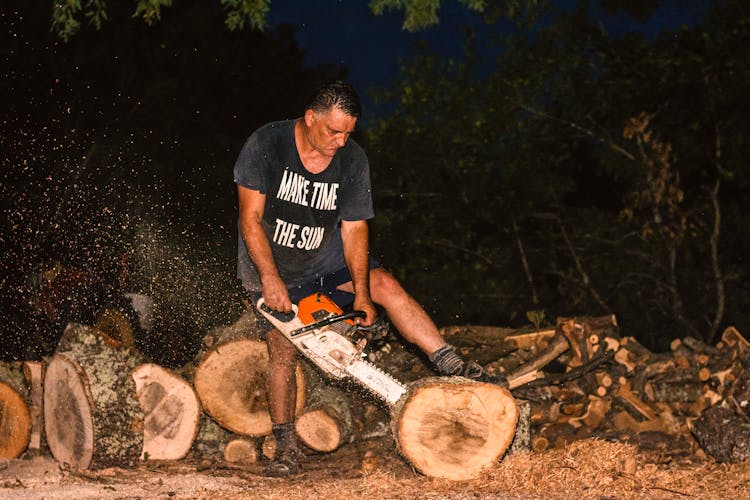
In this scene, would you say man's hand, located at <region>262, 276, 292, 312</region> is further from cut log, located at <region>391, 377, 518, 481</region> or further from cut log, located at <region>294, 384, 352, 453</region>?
cut log, located at <region>294, 384, 352, 453</region>

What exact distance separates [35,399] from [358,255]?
244 cm

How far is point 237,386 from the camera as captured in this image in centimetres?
525

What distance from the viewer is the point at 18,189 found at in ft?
29.9

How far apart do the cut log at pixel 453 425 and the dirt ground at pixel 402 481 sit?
9 centimetres

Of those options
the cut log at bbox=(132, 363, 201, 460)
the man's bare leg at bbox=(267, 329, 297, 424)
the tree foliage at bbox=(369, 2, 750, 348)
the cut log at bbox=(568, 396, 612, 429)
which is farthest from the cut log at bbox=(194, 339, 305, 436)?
the tree foliage at bbox=(369, 2, 750, 348)

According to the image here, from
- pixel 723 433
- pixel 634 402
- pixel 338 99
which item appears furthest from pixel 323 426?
pixel 723 433

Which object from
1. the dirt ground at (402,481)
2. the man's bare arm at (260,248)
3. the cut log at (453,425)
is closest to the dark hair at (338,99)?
the man's bare arm at (260,248)

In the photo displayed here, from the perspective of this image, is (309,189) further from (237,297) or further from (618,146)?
(618,146)

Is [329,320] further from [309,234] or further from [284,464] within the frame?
[284,464]

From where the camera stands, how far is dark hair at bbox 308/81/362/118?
14.5ft

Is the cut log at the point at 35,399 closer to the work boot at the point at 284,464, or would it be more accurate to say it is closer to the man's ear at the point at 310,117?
the work boot at the point at 284,464

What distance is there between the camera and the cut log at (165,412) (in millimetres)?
5070

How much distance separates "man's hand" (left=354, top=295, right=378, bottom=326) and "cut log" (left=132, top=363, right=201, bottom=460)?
1365 millimetres

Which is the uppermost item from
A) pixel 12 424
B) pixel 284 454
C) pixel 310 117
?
pixel 310 117
